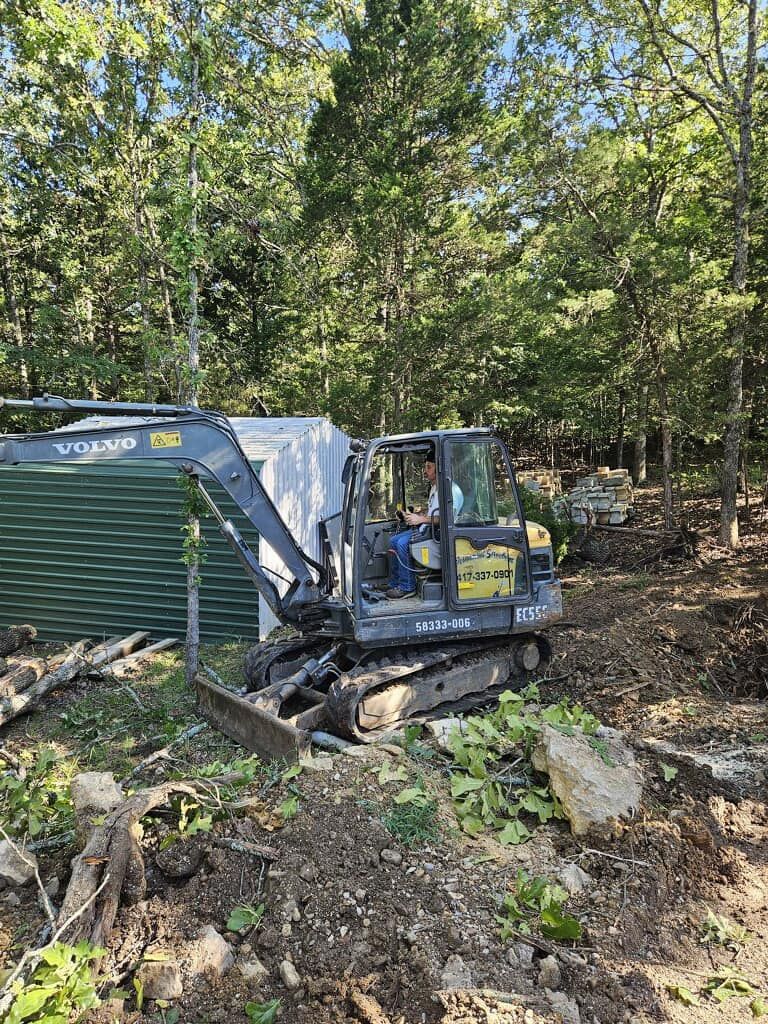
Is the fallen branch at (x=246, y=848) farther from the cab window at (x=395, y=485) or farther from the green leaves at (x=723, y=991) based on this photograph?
the cab window at (x=395, y=485)

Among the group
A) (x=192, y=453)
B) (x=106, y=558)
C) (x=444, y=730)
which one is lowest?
(x=444, y=730)

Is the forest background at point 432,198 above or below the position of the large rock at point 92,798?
above

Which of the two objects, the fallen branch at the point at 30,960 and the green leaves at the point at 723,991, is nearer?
the fallen branch at the point at 30,960

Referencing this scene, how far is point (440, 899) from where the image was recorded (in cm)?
316

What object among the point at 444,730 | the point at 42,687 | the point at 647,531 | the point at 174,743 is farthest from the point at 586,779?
the point at 647,531

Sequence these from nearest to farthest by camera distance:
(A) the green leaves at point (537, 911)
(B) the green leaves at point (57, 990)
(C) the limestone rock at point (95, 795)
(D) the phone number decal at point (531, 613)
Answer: (B) the green leaves at point (57, 990) < (A) the green leaves at point (537, 911) < (C) the limestone rock at point (95, 795) < (D) the phone number decal at point (531, 613)

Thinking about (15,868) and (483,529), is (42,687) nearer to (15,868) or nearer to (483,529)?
(15,868)

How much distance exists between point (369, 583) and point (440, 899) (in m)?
3.13

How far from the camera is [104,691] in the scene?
6.46 m

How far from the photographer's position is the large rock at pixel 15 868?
3.25m

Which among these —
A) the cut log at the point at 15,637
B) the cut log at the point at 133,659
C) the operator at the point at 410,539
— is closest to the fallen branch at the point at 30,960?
the operator at the point at 410,539

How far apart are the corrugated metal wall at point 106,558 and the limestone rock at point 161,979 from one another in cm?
523

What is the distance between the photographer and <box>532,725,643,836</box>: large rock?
12.2 feet

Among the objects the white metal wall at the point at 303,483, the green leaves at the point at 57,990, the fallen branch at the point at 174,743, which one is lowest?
the fallen branch at the point at 174,743
